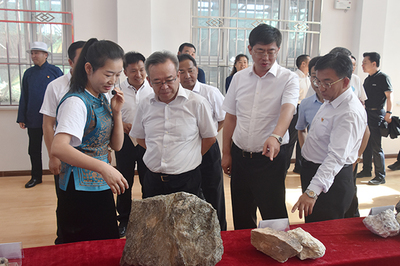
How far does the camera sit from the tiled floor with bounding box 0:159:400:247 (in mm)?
2494

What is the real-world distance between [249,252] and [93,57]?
0.96m

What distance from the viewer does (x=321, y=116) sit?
1.58m

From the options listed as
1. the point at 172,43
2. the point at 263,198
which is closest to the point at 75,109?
the point at 263,198

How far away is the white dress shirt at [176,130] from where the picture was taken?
162 centimetres

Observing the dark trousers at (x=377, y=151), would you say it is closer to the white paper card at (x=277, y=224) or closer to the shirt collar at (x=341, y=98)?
the shirt collar at (x=341, y=98)

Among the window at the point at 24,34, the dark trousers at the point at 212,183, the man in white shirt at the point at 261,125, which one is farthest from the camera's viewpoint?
the window at the point at 24,34

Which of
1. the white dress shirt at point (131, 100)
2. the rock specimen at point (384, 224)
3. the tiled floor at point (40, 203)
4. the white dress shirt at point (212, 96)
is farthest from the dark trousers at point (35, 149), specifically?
the rock specimen at point (384, 224)

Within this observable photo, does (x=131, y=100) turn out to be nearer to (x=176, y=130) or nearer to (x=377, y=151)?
(x=176, y=130)

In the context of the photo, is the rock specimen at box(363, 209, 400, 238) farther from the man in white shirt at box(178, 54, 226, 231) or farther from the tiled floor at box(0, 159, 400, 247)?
the tiled floor at box(0, 159, 400, 247)

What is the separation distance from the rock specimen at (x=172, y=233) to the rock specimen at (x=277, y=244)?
160mm

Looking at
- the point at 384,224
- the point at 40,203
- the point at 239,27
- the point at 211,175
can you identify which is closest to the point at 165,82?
the point at 211,175

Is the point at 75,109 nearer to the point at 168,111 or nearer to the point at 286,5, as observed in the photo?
the point at 168,111

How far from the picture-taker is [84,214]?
133 cm

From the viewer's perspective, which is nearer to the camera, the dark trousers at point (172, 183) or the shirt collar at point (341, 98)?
the shirt collar at point (341, 98)
